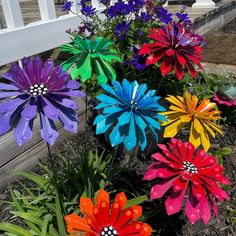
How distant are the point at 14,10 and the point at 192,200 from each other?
2.08 metres

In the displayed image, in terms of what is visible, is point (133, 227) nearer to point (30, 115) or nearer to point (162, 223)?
point (30, 115)

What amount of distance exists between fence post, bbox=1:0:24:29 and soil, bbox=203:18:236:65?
2131mm

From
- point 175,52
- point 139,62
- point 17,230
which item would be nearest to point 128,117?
point 175,52

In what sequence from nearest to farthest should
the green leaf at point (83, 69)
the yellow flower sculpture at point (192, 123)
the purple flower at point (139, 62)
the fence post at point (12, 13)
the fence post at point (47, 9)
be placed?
the green leaf at point (83, 69) → the yellow flower sculpture at point (192, 123) → the purple flower at point (139, 62) → the fence post at point (12, 13) → the fence post at point (47, 9)

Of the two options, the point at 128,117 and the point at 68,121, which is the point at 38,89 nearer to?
the point at 68,121

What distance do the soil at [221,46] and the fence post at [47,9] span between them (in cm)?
182

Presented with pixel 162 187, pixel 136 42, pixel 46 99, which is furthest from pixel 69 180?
pixel 136 42

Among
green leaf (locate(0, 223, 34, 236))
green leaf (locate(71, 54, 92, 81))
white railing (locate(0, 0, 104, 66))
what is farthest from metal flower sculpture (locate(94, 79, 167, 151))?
white railing (locate(0, 0, 104, 66))

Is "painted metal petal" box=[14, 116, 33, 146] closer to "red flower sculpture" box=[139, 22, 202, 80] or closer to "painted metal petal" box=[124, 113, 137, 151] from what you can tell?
"painted metal petal" box=[124, 113, 137, 151]

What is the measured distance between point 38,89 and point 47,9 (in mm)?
2082

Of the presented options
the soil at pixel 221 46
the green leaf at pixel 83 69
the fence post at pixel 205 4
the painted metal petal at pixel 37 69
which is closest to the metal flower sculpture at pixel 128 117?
the green leaf at pixel 83 69

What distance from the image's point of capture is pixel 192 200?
0.99 metres

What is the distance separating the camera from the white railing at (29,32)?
93.0 inches

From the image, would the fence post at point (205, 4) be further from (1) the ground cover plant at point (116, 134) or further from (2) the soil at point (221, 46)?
(1) the ground cover plant at point (116, 134)
